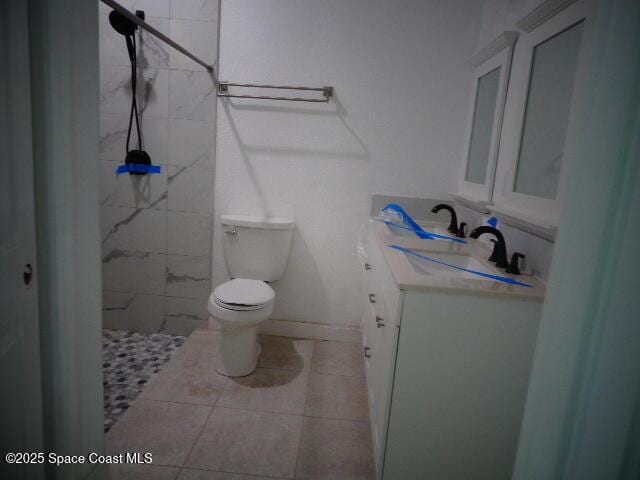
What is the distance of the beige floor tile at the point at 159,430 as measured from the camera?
5.46 feet

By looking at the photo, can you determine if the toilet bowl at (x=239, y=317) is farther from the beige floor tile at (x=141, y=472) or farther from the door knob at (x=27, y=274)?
the door knob at (x=27, y=274)

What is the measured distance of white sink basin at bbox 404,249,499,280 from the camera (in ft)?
5.55

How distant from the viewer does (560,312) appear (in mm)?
613

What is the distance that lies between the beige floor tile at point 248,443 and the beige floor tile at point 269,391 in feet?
0.19

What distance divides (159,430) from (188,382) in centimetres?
39

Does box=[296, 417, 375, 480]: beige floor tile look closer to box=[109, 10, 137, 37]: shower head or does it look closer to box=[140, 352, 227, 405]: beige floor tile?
box=[140, 352, 227, 405]: beige floor tile

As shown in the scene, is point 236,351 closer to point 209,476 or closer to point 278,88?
point 209,476

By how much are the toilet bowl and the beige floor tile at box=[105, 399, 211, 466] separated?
1.06ft

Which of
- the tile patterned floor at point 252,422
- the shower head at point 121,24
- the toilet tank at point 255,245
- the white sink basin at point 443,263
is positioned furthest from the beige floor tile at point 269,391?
the shower head at point 121,24

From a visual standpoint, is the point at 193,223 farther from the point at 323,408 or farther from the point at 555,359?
the point at 555,359

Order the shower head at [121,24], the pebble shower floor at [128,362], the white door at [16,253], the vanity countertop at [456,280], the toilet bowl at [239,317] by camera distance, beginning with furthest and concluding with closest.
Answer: the shower head at [121,24] < the toilet bowl at [239,317] < the pebble shower floor at [128,362] < the vanity countertop at [456,280] < the white door at [16,253]

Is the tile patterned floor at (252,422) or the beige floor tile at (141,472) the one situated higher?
the tile patterned floor at (252,422)

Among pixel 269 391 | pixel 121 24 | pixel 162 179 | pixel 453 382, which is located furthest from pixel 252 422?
pixel 121 24

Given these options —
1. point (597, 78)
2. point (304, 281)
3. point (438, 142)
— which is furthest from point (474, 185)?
point (597, 78)
